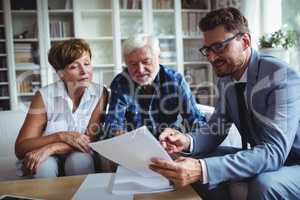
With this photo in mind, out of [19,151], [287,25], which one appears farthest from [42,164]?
[287,25]

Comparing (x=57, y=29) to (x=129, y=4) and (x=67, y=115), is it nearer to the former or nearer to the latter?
(x=129, y=4)

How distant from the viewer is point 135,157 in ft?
3.19

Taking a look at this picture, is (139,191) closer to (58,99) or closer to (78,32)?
(58,99)

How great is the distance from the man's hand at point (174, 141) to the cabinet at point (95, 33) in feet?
7.20

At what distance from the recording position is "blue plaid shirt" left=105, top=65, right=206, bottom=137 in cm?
167

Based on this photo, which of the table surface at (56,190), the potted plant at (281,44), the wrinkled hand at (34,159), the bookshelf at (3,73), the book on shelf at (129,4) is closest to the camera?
the table surface at (56,190)

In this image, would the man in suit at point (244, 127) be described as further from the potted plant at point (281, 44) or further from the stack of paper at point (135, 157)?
the potted plant at point (281, 44)

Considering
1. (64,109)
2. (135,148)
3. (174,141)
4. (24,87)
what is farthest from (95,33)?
(135,148)

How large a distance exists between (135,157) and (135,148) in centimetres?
5

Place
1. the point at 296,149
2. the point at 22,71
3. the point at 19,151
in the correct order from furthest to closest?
1. the point at 22,71
2. the point at 19,151
3. the point at 296,149

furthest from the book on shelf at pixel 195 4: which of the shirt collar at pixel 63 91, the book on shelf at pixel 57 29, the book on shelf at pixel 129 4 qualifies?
the shirt collar at pixel 63 91

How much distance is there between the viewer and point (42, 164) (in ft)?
4.72

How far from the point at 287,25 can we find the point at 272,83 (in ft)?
6.25

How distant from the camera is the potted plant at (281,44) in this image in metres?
Result: 2.36
